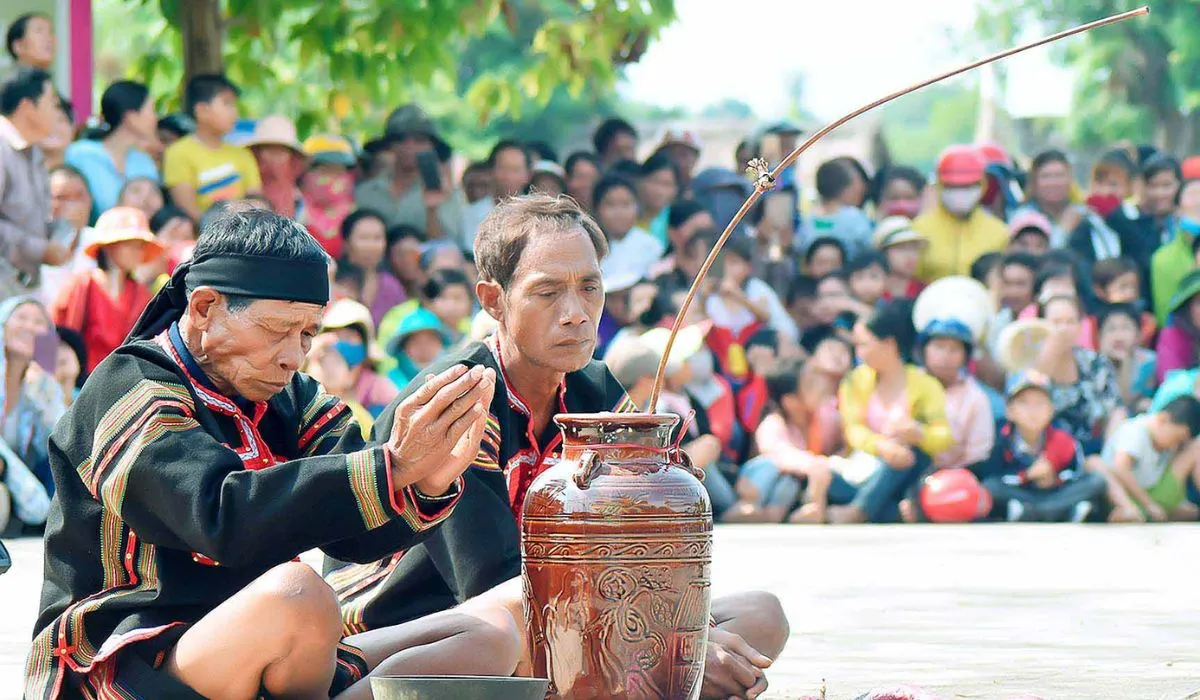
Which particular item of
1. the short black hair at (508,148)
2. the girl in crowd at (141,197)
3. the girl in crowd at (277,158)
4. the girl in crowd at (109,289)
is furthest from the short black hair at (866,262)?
the girl in crowd at (109,289)

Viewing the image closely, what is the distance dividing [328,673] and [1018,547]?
236 inches

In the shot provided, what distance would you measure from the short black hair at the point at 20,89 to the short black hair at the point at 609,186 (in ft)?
10.7

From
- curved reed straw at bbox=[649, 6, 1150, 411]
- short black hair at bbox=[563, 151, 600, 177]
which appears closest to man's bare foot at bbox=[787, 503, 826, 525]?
short black hair at bbox=[563, 151, 600, 177]

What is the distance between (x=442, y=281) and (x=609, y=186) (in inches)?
55.6

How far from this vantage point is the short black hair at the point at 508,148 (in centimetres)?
1166

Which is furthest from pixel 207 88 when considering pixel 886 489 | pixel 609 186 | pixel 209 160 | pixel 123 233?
pixel 886 489

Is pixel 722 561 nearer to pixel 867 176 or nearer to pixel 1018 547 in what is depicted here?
pixel 1018 547

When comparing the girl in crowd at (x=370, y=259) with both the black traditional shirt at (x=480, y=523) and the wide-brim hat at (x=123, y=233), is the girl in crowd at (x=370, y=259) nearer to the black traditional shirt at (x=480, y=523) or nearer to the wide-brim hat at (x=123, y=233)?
the wide-brim hat at (x=123, y=233)

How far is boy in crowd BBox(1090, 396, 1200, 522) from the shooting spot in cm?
1053

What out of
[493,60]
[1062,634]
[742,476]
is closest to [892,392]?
[742,476]

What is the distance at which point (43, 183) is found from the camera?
376 inches

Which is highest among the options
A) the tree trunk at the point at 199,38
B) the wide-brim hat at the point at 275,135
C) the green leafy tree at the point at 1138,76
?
the green leafy tree at the point at 1138,76

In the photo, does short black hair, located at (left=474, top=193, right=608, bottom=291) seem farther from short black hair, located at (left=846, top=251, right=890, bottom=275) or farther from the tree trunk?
the tree trunk

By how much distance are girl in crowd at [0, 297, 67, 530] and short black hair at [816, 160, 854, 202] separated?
510 centimetres
